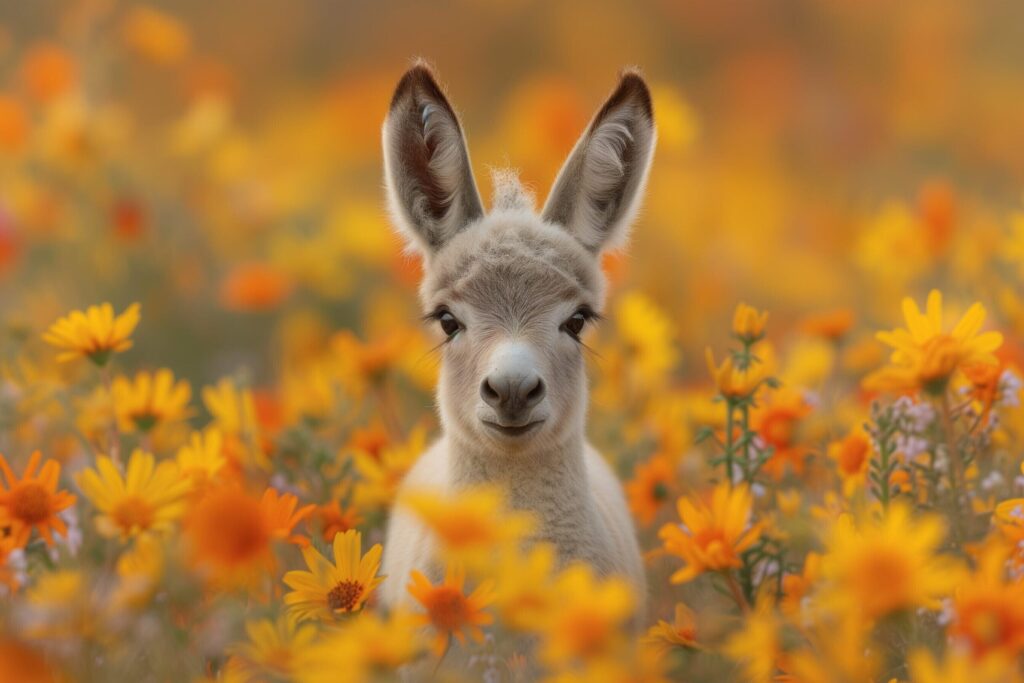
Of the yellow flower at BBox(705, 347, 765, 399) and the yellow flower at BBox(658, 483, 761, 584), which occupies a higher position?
the yellow flower at BBox(705, 347, 765, 399)

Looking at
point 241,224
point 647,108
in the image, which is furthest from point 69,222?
point 647,108

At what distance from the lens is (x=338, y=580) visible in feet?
10.4

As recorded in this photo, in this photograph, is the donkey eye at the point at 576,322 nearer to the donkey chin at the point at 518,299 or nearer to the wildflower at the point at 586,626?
the donkey chin at the point at 518,299

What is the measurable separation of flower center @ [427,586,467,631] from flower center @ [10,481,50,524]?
1.13 meters

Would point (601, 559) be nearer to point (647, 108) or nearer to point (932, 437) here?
point (932, 437)

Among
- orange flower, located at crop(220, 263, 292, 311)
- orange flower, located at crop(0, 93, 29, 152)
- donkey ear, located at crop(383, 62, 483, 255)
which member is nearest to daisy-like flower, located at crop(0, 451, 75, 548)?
donkey ear, located at crop(383, 62, 483, 255)

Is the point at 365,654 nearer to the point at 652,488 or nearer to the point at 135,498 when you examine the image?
the point at 135,498

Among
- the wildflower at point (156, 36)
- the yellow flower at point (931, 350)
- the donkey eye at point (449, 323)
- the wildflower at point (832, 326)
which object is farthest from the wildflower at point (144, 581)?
the wildflower at point (156, 36)

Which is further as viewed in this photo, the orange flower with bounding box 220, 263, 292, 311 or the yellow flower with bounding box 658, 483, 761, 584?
the orange flower with bounding box 220, 263, 292, 311

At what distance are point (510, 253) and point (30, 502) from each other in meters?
1.87

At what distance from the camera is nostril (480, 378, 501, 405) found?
3.86m

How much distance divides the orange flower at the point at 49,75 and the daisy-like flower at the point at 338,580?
5.27 m

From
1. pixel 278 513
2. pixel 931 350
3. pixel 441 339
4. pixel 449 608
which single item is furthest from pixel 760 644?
pixel 441 339

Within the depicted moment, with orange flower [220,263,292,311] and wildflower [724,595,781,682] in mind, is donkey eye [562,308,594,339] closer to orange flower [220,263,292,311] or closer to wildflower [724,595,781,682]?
wildflower [724,595,781,682]
